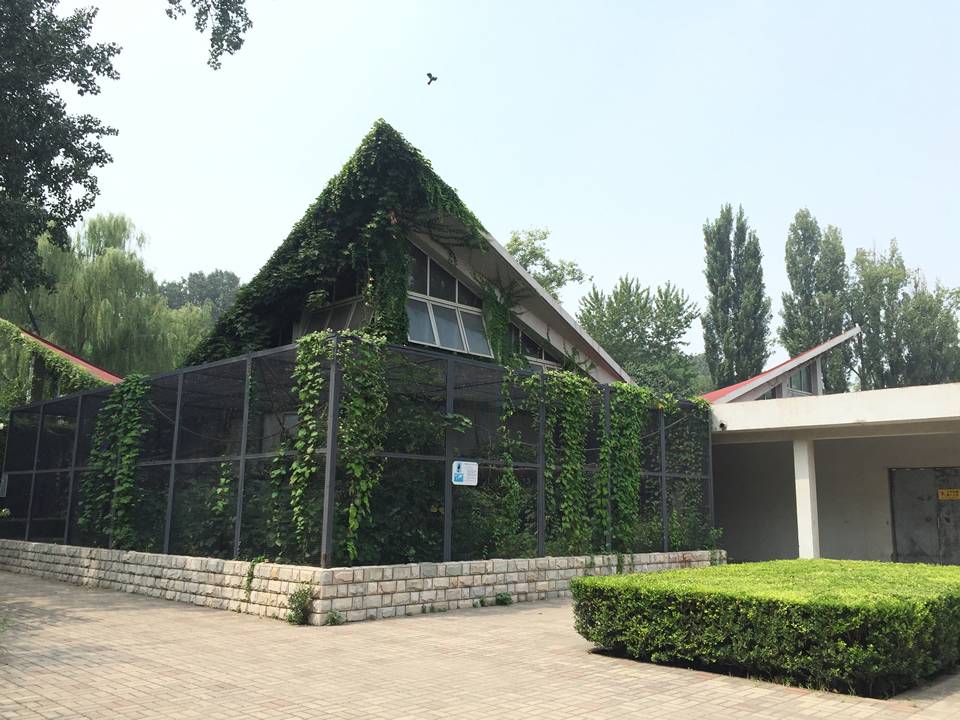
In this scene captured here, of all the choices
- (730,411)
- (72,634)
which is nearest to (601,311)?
(730,411)

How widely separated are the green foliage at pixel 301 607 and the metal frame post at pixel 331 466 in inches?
15.7

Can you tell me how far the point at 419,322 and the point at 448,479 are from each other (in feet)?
17.2

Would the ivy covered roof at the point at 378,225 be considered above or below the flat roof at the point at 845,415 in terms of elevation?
above

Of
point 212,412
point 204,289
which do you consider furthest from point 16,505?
point 204,289

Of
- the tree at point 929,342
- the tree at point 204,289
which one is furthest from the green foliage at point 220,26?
the tree at point 204,289

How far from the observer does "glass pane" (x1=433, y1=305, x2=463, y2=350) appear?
16.0 meters

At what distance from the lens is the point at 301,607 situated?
9.47 meters

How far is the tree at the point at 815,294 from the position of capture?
139ft

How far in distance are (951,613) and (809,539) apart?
9428 millimetres

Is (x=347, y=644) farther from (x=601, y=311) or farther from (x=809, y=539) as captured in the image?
(x=601, y=311)

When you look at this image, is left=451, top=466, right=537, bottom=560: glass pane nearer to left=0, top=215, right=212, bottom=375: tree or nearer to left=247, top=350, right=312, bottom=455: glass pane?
left=247, top=350, right=312, bottom=455: glass pane

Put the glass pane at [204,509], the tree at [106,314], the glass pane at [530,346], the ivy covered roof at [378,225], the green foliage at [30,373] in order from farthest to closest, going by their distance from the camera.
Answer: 1. the tree at [106,314]
2. the green foliage at [30,373]
3. the glass pane at [530,346]
4. the ivy covered roof at [378,225]
5. the glass pane at [204,509]

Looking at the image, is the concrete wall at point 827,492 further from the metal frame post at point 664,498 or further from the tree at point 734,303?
the tree at point 734,303

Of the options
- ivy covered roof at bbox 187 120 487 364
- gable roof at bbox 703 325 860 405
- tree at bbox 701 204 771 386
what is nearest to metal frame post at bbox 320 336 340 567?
ivy covered roof at bbox 187 120 487 364
